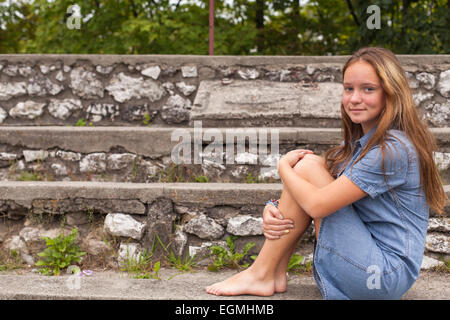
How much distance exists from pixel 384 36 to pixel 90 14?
3.41 metres

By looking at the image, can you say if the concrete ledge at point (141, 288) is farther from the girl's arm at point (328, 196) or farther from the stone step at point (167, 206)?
the girl's arm at point (328, 196)

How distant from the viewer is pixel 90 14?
5.45 meters

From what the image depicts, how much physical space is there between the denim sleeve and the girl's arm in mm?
29

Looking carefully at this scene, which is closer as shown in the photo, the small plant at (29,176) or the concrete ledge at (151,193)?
the concrete ledge at (151,193)

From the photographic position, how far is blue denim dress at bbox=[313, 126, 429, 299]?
160 cm

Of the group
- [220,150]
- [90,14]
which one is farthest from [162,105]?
[90,14]

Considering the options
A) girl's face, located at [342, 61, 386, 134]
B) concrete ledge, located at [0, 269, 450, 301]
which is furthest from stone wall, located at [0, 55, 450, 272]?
girl's face, located at [342, 61, 386, 134]

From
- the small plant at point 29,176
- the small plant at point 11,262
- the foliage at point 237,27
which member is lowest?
the small plant at point 11,262

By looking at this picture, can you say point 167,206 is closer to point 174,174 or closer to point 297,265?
point 174,174

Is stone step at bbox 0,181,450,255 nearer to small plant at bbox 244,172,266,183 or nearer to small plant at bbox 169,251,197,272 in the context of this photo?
small plant at bbox 169,251,197,272

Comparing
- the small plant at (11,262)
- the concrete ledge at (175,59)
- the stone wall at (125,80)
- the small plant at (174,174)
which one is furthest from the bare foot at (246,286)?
the concrete ledge at (175,59)

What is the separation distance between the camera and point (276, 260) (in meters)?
1.88

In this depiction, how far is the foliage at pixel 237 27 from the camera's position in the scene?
485 cm
